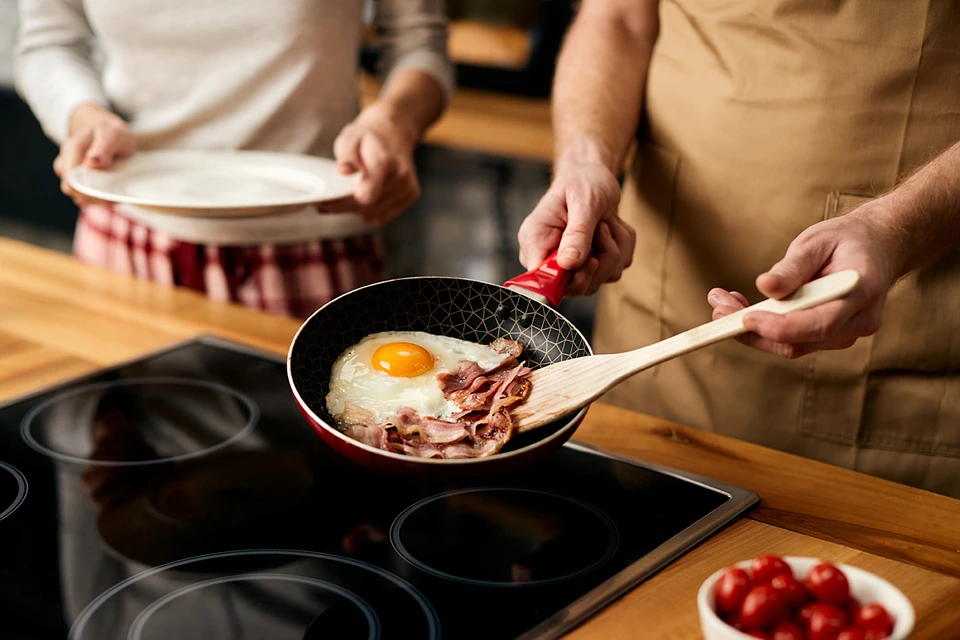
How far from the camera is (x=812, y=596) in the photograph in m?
0.65

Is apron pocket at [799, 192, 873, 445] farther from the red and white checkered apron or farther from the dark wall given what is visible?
the dark wall

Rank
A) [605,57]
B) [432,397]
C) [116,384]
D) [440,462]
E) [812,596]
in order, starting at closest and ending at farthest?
[812,596]
[440,462]
[432,397]
[116,384]
[605,57]

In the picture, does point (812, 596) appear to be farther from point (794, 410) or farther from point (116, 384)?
point (116, 384)

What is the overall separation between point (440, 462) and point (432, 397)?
17 centimetres

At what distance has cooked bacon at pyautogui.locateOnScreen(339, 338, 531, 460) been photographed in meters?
0.83

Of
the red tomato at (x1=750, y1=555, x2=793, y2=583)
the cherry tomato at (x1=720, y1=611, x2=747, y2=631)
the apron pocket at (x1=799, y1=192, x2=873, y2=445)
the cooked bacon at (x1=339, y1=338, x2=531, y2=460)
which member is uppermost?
the red tomato at (x1=750, y1=555, x2=793, y2=583)

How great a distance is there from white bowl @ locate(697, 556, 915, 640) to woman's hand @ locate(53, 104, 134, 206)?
1119 millimetres

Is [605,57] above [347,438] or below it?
above

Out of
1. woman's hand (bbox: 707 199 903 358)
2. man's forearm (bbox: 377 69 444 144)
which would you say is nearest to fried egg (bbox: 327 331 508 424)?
woman's hand (bbox: 707 199 903 358)

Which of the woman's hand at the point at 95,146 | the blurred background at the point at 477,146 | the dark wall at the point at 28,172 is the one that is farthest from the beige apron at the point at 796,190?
the dark wall at the point at 28,172

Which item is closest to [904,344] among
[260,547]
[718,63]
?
[718,63]

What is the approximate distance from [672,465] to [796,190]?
416 mm

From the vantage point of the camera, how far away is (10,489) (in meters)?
0.92

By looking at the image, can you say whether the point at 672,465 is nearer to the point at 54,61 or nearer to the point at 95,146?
the point at 95,146
